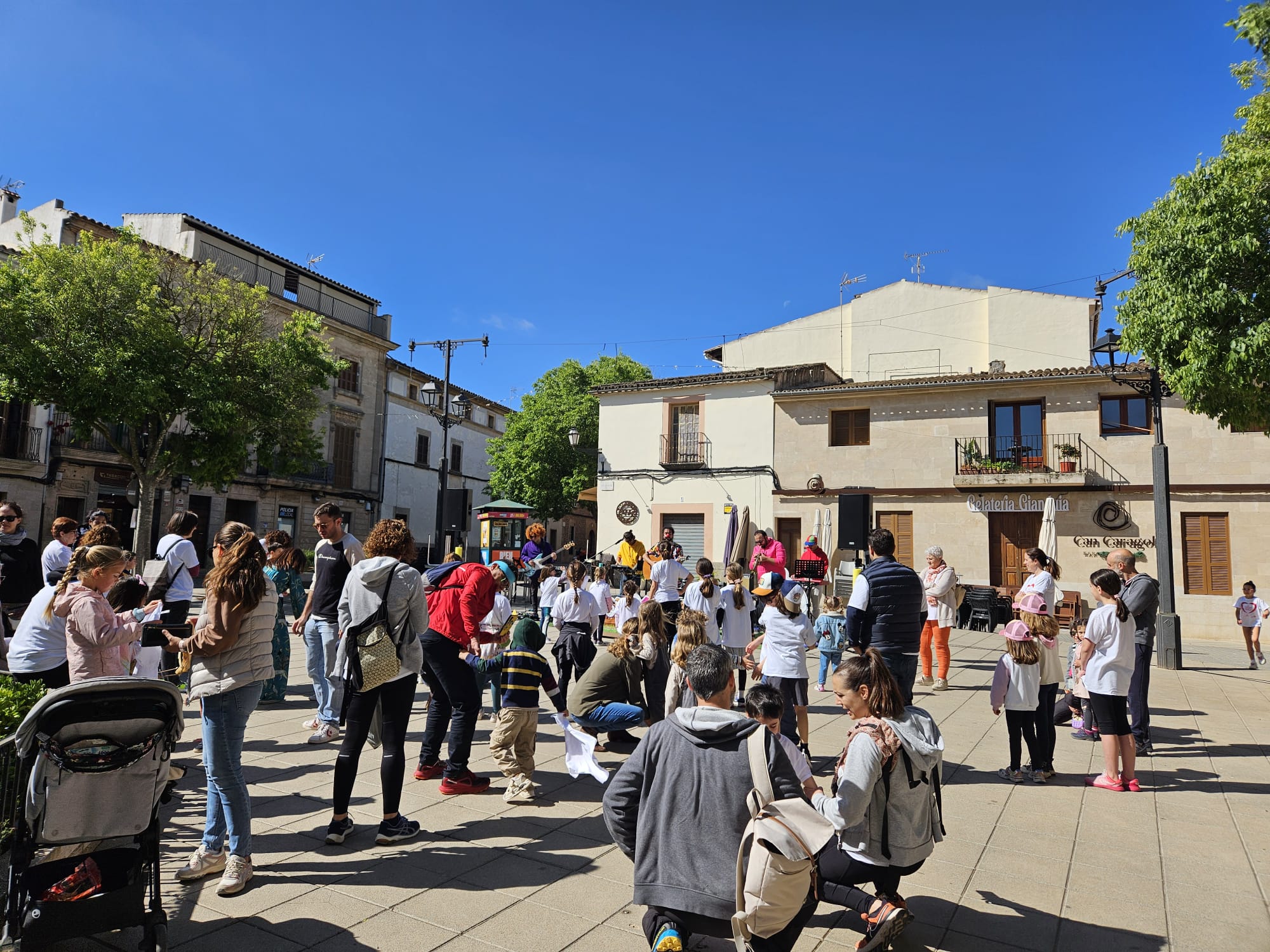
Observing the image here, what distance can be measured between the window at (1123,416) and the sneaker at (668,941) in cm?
2125

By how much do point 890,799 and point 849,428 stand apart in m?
20.9

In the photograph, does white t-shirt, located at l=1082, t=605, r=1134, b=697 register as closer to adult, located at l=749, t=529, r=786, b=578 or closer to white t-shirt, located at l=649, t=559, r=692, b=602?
adult, located at l=749, t=529, r=786, b=578

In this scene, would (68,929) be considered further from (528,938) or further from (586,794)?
(586,794)

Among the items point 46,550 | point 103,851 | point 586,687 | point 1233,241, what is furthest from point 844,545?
point 103,851

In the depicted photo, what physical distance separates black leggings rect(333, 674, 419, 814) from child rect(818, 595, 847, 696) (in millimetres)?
6293

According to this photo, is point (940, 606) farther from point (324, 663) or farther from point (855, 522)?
point (855, 522)

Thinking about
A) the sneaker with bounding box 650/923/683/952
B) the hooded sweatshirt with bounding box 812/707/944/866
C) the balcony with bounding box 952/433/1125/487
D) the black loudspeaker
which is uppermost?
the balcony with bounding box 952/433/1125/487

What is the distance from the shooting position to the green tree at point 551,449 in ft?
115

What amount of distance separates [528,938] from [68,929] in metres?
1.72

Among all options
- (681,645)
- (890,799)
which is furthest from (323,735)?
(890,799)

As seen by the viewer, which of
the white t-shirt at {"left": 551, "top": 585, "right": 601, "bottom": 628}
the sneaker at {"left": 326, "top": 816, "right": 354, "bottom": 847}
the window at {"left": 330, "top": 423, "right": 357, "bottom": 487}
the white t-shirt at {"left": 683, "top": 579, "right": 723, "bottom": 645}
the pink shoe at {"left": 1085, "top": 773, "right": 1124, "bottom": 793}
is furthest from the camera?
the window at {"left": 330, "top": 423, "right": 357, "bottom": 487}

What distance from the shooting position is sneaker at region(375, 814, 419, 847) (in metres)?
4.24

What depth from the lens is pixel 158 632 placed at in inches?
220

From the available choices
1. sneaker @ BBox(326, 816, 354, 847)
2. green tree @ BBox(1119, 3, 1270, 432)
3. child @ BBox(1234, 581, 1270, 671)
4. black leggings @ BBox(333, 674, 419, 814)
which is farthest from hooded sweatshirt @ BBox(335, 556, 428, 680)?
child @ BBox(1234, 581, 1270, 671)
